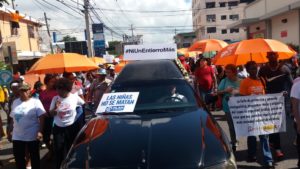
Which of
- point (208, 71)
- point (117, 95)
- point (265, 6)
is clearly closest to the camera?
point (117, 95)

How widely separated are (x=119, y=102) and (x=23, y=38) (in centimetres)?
3467

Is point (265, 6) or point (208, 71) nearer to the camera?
point (208, 71)

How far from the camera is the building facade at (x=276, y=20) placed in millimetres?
23578

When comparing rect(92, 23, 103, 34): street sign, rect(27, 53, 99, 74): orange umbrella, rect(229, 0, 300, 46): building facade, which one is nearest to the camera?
rect(27, 53, 99, 74): orange umbrella

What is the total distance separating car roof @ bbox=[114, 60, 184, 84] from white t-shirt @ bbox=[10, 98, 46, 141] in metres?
1.30

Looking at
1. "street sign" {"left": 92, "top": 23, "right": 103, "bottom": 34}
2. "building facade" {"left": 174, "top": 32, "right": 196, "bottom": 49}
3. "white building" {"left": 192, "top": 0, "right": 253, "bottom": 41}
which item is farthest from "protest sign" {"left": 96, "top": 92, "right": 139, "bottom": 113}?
"building facade" {"left": 174, "top": 32, "right": 196, "bottom": 49}

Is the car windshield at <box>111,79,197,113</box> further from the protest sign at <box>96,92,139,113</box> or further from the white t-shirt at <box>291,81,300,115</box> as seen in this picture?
the white t-shirt at <box>291,81,300,115</box>

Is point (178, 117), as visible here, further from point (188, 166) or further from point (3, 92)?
point (3, 92)

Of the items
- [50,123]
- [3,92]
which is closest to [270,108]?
[50,123]

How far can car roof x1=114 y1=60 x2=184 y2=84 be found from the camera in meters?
6.04

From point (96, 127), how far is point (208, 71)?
764 centimetres

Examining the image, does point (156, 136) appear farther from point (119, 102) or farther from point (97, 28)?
point (97, 28)

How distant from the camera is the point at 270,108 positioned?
20.7 feet

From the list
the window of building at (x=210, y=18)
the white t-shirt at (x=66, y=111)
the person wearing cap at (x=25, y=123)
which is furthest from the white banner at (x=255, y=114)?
the window of building at (x=210, y=18)
